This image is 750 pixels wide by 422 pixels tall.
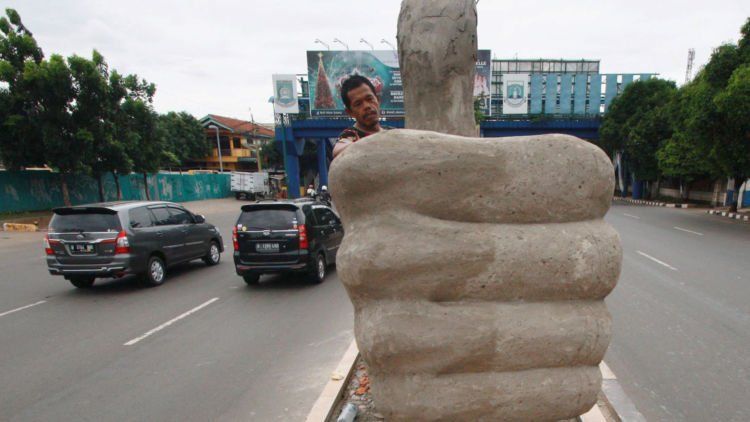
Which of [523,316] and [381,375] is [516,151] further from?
[381,375]

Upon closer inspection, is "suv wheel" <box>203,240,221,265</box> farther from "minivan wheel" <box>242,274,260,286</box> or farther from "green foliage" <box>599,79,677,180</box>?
"green foliage" <box>599,79,677,180</box>

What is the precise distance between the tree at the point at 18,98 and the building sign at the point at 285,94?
1264 centimetres

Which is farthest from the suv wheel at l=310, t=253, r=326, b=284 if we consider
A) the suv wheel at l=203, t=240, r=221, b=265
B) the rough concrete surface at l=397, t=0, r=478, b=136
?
the rough concrete surface at l=397, t=0, r=478, b=136

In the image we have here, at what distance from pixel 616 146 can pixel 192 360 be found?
28337 mm

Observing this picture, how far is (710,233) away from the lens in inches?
467

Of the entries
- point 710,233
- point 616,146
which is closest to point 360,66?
point 616,146

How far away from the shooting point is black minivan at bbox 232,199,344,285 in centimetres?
694

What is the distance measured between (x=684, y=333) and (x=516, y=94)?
24395 millimetres

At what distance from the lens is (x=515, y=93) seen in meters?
26.6

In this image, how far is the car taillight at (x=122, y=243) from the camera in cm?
678

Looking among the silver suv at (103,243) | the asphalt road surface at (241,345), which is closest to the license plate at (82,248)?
the silver suv at (103,243)

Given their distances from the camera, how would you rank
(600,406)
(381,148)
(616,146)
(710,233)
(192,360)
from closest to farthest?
(381,148), (600,406), (192,360), (710,233), (616,146)

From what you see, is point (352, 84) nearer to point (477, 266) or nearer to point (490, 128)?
point (477, 266)

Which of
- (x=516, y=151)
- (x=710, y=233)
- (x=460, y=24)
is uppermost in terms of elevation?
(x=460, y=24)
